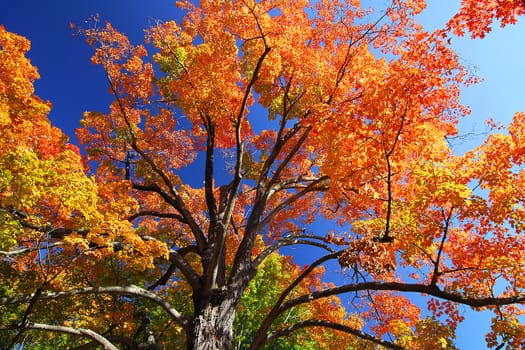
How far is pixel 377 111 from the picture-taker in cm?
564

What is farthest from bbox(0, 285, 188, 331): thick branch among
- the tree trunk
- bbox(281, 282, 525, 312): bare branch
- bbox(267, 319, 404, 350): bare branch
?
bbox(281, 282, 525, 312): bare branch

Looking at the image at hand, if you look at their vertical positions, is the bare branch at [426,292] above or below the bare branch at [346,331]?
above

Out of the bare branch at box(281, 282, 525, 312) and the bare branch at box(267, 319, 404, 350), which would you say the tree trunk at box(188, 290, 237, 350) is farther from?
the bare branch at box(281, 282, 525, 312)

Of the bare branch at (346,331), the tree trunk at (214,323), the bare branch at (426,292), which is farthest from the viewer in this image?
the tree trunk at (214,323)

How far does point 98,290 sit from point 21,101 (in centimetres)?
614

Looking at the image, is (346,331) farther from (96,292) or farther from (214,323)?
(96,292)

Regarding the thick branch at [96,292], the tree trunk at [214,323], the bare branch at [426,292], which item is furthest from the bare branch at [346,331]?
the thick branch at [96,292]

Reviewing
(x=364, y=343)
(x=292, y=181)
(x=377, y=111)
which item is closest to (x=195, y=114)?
(x=292, y=181)

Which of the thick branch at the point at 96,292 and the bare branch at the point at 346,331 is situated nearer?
the thick branch at the point at 96,292

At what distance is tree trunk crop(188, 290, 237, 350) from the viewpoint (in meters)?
6.12

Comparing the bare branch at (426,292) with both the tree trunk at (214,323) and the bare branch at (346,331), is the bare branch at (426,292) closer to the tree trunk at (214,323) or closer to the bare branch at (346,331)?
the bare branch at (346,331)

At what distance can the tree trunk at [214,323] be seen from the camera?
20.1 ft

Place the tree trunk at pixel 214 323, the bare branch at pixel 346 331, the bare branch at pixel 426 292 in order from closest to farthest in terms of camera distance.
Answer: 1. the bare branch at pixel 426 292
2. the bare branch at pixel 346 331
3. the tree trunk at pixel 214 323

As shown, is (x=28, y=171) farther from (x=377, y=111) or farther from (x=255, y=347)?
(x=377, y=111)
